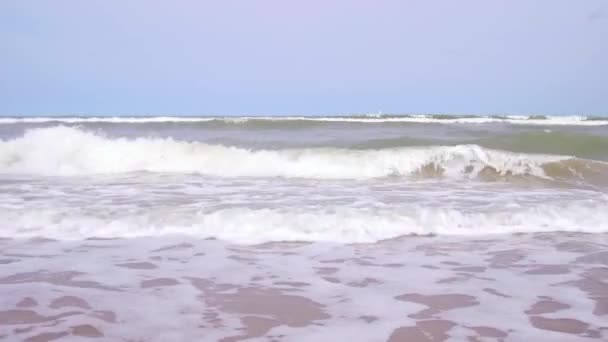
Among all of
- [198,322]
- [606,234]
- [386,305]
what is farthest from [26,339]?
[606,234]

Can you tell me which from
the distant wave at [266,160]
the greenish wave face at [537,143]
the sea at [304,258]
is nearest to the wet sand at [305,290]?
the sea at [304,258]

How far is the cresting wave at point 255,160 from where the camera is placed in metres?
8.98

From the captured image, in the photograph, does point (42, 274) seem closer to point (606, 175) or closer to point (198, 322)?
point (198, 322)

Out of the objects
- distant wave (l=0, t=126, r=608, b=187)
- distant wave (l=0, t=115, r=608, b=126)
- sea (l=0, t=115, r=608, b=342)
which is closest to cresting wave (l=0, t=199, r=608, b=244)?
sea (l=0, t=115, r=608, b=342)

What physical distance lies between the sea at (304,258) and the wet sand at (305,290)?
0.01m

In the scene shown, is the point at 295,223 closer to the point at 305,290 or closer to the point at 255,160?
the point at 305,290

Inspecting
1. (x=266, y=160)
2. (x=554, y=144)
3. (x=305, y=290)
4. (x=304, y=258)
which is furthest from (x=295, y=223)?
(x=554, y=144)

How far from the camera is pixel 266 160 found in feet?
32.5

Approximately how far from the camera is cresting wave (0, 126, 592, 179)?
8.98 meters

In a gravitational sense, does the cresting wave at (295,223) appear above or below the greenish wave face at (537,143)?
below

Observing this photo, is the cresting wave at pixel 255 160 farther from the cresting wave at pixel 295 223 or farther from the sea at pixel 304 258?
the cresting wave at pixel 295 223

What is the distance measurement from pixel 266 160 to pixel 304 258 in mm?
6291

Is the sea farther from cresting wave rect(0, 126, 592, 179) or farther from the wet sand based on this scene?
cresting wave rect(0, 126, 592, 179)

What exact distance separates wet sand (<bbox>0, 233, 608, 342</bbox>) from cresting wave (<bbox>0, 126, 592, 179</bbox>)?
15.9 ft
